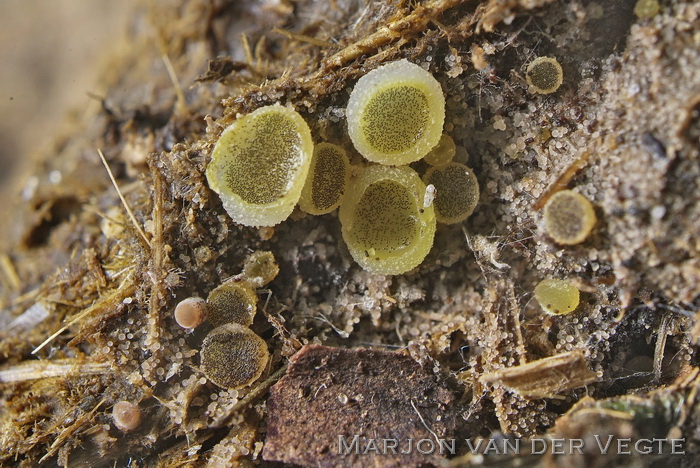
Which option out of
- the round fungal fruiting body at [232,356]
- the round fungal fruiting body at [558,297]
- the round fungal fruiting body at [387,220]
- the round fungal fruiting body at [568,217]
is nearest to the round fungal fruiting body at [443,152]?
the round fungal fruiting body at [387,220]

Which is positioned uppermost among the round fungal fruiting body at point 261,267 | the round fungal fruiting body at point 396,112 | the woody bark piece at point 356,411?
the round fungal fruiting body at point 396,112

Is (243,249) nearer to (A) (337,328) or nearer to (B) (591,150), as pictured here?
(A) (337,328)

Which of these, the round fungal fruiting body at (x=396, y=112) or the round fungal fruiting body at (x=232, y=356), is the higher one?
the round fungal fruiting body at (x=396, y=112)

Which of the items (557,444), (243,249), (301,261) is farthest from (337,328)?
(557,444)

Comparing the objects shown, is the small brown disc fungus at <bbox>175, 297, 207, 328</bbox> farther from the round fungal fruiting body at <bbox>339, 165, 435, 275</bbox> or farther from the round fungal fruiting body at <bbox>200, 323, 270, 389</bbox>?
the round fungal fruiting body at <bbox>339, 165, 435, 275</bbox>

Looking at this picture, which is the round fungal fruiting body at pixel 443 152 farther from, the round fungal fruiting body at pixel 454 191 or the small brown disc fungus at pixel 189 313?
the small brown disc fungus at pixel 189 313

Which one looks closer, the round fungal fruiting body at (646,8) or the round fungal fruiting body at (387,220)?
the round fungal fruiting body at (646,8)

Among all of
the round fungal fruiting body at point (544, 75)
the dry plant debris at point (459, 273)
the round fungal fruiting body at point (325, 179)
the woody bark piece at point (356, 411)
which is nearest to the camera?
the dry plant debris at point (459, 273)
